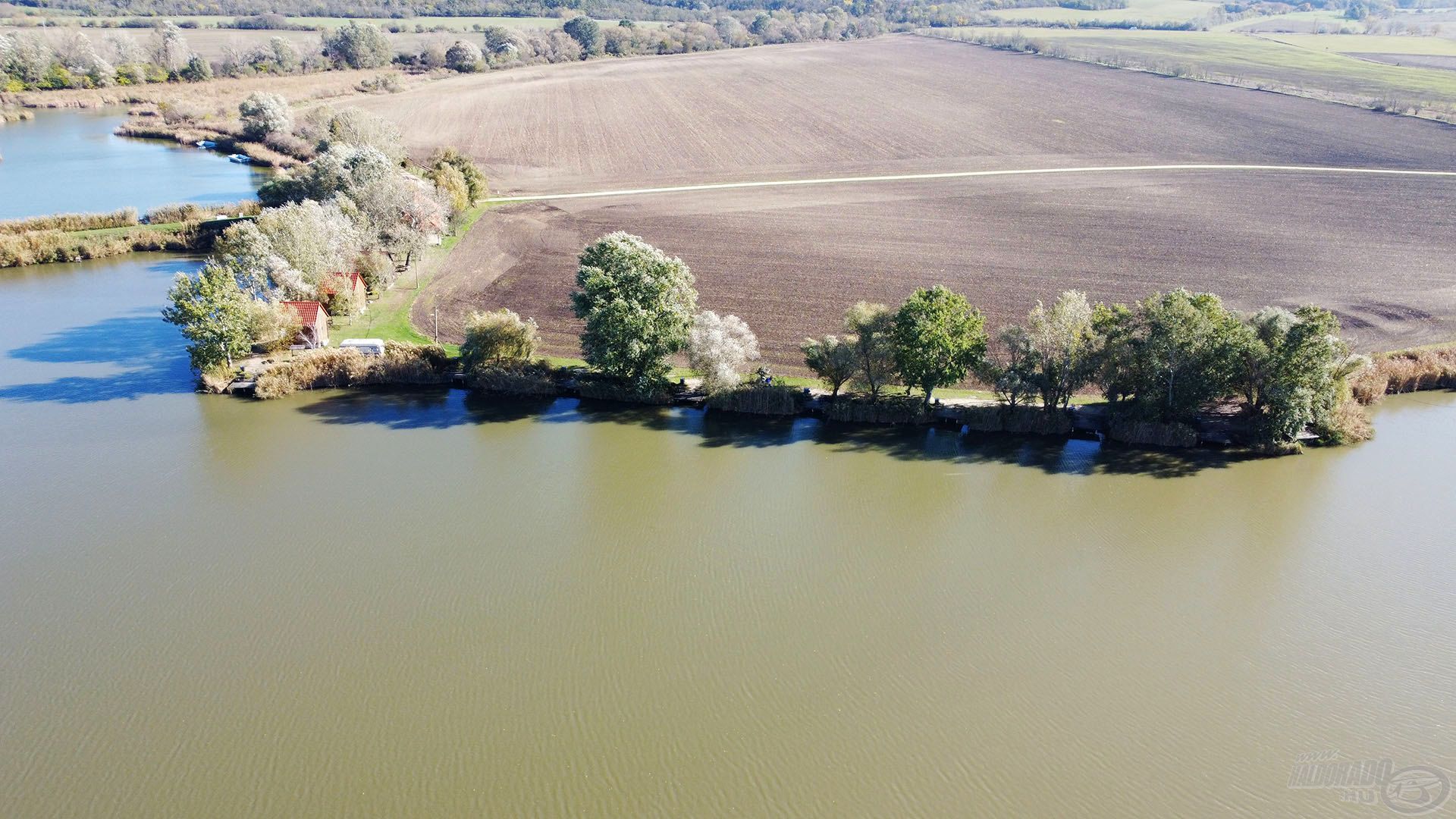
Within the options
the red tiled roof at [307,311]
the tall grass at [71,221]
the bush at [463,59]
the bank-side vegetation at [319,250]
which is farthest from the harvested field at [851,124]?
the red tiled roof at [307,311]

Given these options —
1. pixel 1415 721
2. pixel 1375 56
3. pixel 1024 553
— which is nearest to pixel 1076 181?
pixel 1024 553

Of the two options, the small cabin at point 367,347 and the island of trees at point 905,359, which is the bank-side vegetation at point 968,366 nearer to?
the island of trees at point 905,359

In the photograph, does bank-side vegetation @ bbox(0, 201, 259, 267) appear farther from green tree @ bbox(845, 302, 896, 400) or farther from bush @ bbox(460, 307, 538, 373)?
green tree @ bbox(845, 302, 896, 400)

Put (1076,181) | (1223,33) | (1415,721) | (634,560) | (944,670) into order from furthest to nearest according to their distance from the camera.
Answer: (1223,33) → (1076,181) → (634,560) → (944,670) → (1415,721)

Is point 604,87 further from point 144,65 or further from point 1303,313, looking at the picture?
point 1303,313

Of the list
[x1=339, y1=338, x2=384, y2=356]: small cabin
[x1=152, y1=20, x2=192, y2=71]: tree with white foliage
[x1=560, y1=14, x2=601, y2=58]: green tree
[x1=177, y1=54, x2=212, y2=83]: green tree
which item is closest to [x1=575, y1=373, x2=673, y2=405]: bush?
[x1=339, y1=338, x2=384, y2=356]: small cabin

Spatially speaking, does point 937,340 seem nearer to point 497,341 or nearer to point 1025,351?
point 1025,351

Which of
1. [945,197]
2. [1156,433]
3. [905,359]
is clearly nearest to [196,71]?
[945,197]
